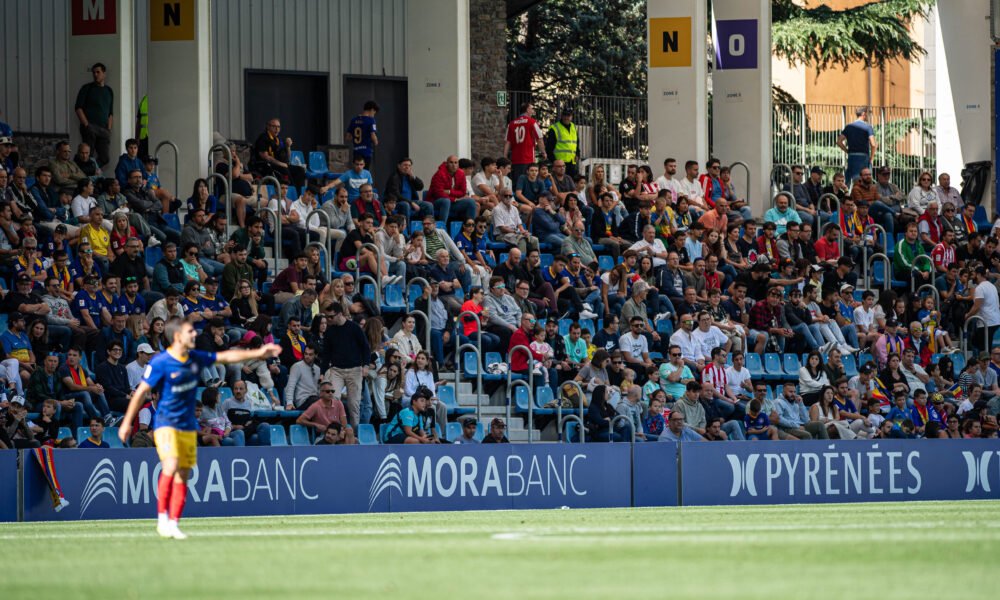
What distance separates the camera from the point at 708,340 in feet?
79.8

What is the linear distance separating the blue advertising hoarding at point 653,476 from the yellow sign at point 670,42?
11.6 m

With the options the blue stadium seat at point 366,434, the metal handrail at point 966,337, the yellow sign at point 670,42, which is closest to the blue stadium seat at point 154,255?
the blue stadium seat at point 366,434

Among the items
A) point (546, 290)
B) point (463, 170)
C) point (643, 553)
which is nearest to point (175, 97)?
point (463, 170)

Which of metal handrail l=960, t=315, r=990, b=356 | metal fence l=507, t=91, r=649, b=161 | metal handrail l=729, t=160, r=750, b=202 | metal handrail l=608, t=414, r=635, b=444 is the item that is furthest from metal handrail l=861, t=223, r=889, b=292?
metal fence l=507, t=91, r=649, b=161

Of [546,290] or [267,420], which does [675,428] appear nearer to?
[546,290]

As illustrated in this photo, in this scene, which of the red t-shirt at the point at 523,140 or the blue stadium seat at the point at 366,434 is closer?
the blue stadium seat at the point at 366,434

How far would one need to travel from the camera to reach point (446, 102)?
2828 centimetres

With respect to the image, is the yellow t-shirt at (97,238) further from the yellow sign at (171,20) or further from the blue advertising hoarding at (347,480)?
the yellow sign at (171,20)

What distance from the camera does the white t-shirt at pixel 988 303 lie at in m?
27.7

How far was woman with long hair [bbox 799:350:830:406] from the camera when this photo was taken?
80.6ft

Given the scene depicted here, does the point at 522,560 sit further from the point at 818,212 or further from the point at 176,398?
the point at 818,212

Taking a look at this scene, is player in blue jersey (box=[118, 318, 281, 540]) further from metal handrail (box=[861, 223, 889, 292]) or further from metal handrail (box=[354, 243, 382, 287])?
metal handrail (box=[861, 223, 889, 292])

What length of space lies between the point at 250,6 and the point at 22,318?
14760mm

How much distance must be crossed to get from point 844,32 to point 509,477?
85.0 feet
